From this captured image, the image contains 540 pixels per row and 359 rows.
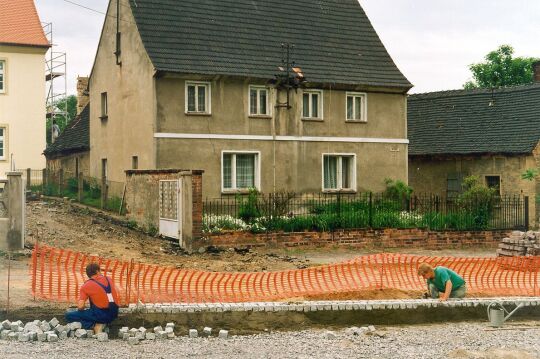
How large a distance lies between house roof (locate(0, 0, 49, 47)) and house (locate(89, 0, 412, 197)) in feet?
26.4

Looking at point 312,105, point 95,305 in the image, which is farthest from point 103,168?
point 95,305

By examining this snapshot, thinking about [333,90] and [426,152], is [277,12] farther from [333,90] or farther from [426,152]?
[426,152]

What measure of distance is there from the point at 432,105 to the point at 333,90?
37.1 feet

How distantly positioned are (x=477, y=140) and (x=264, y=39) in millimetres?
11516

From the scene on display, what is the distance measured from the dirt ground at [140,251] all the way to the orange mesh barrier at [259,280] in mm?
2009

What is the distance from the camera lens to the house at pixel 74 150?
37.4m

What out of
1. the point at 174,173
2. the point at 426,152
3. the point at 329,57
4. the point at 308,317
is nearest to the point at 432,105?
the point at 426,152

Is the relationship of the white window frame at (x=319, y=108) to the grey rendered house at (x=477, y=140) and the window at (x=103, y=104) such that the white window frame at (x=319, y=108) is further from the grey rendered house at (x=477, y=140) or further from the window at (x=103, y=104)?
the grey rendered house at (x=477, y=140)

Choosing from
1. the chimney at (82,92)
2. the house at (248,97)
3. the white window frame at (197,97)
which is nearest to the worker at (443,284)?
the house at (248,97)

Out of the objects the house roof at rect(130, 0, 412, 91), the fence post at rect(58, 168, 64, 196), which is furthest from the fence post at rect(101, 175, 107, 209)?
the house roof at rect(130, 0, 412, 91)

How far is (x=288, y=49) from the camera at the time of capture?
31203 millimetres

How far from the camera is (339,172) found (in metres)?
32.5

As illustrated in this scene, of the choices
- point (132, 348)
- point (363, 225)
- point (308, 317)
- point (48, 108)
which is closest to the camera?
point (132, 348)

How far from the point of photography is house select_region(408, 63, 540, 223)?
1379 inches
